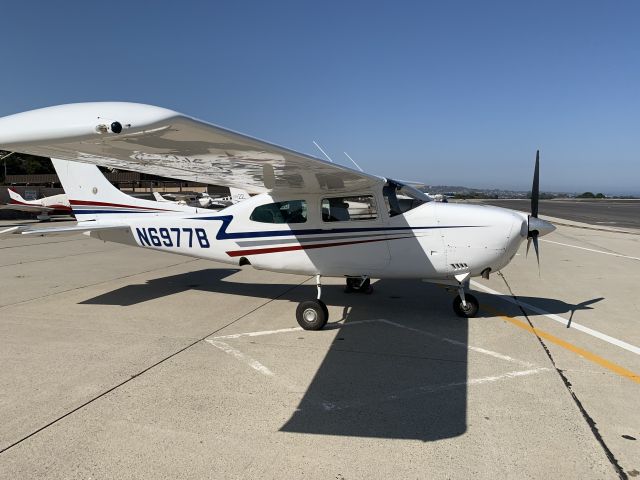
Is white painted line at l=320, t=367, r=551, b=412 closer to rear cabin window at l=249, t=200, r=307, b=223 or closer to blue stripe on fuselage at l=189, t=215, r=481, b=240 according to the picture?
blue stripe on fuselage at l=189, t=215, r=481, b=240

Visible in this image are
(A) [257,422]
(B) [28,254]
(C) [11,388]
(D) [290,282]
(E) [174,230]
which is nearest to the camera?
(A) [257,422]

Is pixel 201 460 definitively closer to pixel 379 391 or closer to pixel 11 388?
pixel 379 391

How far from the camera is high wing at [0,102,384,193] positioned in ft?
9.12

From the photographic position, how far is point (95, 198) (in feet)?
26.2

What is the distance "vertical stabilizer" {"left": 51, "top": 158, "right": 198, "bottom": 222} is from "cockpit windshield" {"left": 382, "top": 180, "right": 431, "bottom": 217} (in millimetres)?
3804

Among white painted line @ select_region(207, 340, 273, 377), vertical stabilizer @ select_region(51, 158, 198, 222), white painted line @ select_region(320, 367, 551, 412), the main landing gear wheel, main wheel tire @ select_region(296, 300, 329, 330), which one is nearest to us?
white painted line @ select_region(320, 367, 551, 412)

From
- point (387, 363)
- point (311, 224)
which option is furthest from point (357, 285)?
point (387, 363)

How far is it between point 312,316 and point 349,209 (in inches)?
63.2

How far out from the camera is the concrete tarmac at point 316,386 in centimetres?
285

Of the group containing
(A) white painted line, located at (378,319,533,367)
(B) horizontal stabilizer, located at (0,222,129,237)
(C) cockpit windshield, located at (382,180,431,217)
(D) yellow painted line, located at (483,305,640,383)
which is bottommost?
(D) yellow painted line, located at (483,305,640,383)

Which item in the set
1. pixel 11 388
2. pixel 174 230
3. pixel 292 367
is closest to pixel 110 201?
pixel 174 230

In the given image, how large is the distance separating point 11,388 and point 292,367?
8.22 feet

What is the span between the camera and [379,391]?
386cm

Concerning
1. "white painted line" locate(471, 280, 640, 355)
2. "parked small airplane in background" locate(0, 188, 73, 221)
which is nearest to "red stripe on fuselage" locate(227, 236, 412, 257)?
"white painted line" locate(471, 280, 640, 355)
